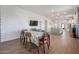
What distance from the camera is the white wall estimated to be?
2.75m

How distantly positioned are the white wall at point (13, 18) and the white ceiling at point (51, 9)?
85mm

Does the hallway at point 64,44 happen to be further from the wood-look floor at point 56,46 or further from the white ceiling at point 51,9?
the white ceiling at point 51,9

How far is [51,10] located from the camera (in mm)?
2764

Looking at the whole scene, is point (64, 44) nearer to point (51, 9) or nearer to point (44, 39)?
point (44, 39)

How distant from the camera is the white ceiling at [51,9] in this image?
9.04ft

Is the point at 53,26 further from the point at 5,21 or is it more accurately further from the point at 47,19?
the point at 5,21

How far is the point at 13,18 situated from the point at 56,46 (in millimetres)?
993

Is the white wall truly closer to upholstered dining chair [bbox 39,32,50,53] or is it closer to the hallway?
upholstered dining chair [bbox 39,32,50,53]

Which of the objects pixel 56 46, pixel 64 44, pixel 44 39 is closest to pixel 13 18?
pixel 44 39

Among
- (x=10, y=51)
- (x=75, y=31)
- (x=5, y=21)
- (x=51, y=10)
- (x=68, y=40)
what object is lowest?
(x=10, y=51)

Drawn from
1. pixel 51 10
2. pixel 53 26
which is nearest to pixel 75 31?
pixel 53 26

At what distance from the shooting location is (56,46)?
9.05 ft

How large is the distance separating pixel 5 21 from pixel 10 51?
1.96 ft

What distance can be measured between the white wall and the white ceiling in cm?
9
